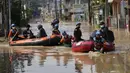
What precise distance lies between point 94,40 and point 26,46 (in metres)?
6.24

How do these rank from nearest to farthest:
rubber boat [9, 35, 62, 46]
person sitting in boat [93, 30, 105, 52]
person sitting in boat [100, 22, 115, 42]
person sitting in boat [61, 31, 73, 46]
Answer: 1. person sitting in boat [93, 30, 105, 52]
2. person sitting in boat [100, 22, 115, 42]
3. person sitting in boat [61, 31, 73, 46]
4. rubber boat [9, 35, 62, 46]

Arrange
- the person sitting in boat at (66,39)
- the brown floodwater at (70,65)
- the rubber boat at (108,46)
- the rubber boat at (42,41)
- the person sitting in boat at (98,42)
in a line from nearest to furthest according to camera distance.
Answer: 1. the brown floodwater at (70,65)
2. the person sitting in boat at (98,42)
3. the rubber boat at (108,46)
4. the person sitting in boat at (66,39)
5. the rubber boat at (42,41)

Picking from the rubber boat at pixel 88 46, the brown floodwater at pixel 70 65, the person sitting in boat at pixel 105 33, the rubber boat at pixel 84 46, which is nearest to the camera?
the brown floodwater at pixel 70 65

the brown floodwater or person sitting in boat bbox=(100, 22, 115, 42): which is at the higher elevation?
person sitting in boat bbox=(100, 22, 115, 42)

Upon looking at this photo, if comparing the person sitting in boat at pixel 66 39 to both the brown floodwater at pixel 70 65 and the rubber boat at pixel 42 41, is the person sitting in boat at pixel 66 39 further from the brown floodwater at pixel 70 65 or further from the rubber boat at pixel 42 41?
the brown floodwater at pixel 70 65

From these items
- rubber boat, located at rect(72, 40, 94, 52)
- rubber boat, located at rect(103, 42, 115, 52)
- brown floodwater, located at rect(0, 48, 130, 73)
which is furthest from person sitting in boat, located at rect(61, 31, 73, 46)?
brown floodwater, located at rect(0, 48, 130, 73)

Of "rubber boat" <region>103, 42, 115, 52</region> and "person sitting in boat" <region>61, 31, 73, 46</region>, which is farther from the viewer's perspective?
"person sitting in boat" <region>61, 31, 73, 46</region>

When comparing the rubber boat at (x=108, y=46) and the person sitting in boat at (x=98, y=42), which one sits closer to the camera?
the person sitting in boat at (x=98, y=42)

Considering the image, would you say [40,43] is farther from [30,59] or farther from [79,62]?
[79,62]

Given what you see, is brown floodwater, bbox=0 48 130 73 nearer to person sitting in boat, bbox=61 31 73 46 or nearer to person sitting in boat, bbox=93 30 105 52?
person sitting in boat, bbox=93 30 105 52

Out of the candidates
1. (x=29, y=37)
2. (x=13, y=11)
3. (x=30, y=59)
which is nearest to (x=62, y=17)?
(x=13, y=11)

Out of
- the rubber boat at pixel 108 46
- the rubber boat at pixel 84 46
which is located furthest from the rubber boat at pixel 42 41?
the rubber boat at pixel 108 46

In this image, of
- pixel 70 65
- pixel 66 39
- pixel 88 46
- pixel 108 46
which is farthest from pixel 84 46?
pixel 70 65

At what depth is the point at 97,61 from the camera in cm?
1612
